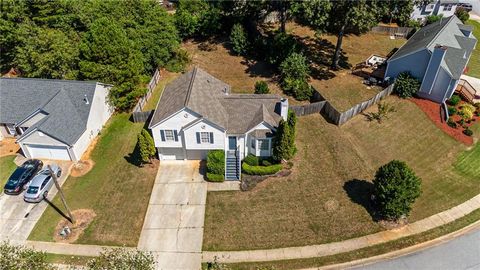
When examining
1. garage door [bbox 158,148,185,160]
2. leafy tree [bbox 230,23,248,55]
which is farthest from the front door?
leafy tree [bbox 230,23,248,55]

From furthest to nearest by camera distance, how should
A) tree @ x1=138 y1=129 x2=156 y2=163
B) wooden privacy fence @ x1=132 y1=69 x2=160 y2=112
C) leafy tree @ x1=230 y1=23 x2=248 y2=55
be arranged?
leafy tree @ x1=230 y1=23 x2=248 y2=55, wooden privacy fence @ x1=132 y1=69 x2=160 y2=112, tree @ x1=138 y1=129 x2=156 y2=163

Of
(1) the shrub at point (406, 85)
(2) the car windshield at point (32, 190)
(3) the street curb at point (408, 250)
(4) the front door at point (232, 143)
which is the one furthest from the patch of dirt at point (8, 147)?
(1) the shrub at point (406, 85)

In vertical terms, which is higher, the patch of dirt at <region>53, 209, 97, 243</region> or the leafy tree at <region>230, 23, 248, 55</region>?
the leafy tree at <region>230, 23, 248, 55</region>

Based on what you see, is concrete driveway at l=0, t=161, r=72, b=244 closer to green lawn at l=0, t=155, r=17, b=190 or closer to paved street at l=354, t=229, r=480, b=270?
green lawn at l=0, t=155, r=17, b=190

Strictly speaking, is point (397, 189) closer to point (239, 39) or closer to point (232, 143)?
point (232, 143)

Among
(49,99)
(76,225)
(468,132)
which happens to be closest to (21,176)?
(76,225)
